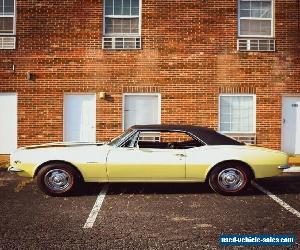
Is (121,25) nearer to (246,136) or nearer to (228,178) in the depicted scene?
(246,136)

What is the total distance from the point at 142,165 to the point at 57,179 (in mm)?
1584

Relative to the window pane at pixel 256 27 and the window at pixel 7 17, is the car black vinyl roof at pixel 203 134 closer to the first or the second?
the window pane at pixel 256 27

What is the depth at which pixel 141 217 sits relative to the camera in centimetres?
580

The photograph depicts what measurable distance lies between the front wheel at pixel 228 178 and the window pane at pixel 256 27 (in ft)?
21.3

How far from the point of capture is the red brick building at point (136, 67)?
12.0 meters

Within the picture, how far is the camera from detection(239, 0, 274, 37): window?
12.3 m

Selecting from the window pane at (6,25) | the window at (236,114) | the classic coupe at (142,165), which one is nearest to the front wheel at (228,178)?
the classic coupe at (142,165)

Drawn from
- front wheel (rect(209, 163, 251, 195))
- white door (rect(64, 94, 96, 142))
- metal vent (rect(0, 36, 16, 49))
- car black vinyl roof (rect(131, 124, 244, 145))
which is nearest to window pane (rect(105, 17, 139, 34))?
white door (rect(64, 94, 96, 142))

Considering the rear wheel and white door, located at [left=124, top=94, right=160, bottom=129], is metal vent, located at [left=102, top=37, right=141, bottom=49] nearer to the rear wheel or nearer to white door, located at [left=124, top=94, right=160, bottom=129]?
white door, located at [left=124, top=94, right=160, bottom=129]

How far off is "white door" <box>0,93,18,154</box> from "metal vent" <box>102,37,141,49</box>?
332cm

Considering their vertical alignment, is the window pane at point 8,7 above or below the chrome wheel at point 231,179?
above

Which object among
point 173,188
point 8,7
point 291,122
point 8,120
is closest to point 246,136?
point 291,122

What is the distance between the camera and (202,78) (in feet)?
39.7

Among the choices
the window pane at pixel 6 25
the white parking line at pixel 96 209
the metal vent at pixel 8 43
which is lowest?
the white parking line at pixel 96 209
